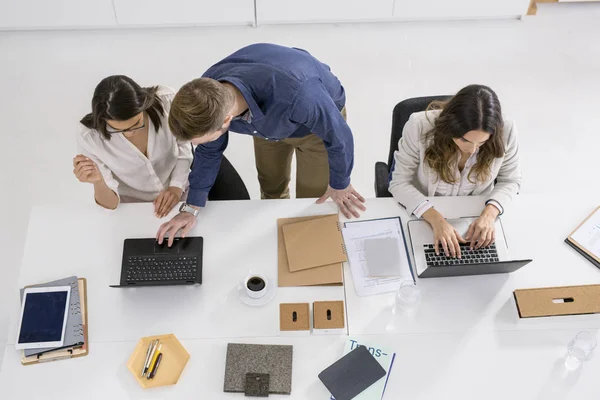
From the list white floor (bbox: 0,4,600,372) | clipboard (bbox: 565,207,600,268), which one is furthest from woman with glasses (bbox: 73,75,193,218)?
clipboard (bbox: 565,207,600,268)

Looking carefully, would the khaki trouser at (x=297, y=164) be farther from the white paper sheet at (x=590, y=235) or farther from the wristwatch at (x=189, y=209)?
the white paper sheet at (x=590, y=235)

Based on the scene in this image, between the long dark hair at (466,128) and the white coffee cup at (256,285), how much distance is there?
0.77 meters

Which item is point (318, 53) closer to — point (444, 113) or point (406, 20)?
point (406, 20)

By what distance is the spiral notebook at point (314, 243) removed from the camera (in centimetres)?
197

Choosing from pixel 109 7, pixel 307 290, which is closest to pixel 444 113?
pixel 307 290

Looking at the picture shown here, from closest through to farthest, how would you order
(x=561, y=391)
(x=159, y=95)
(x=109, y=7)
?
1. (x=561, y=391)
2. (x=159, y=95)
3. (x=109, y=7)

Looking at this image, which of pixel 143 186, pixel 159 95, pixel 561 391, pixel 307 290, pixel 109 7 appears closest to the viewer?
pixel 561 391

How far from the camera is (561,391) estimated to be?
1.74 meters

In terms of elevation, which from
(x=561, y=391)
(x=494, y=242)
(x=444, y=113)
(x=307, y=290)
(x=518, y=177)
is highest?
(x=444, y=113)

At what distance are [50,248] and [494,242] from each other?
161cm

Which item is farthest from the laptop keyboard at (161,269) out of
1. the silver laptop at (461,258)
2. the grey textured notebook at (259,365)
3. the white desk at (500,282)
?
the silver laptop at (461,258)

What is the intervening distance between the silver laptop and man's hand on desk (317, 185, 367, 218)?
21 cm

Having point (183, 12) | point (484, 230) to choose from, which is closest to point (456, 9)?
point (183, 12)

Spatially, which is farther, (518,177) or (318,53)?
(318,53)
